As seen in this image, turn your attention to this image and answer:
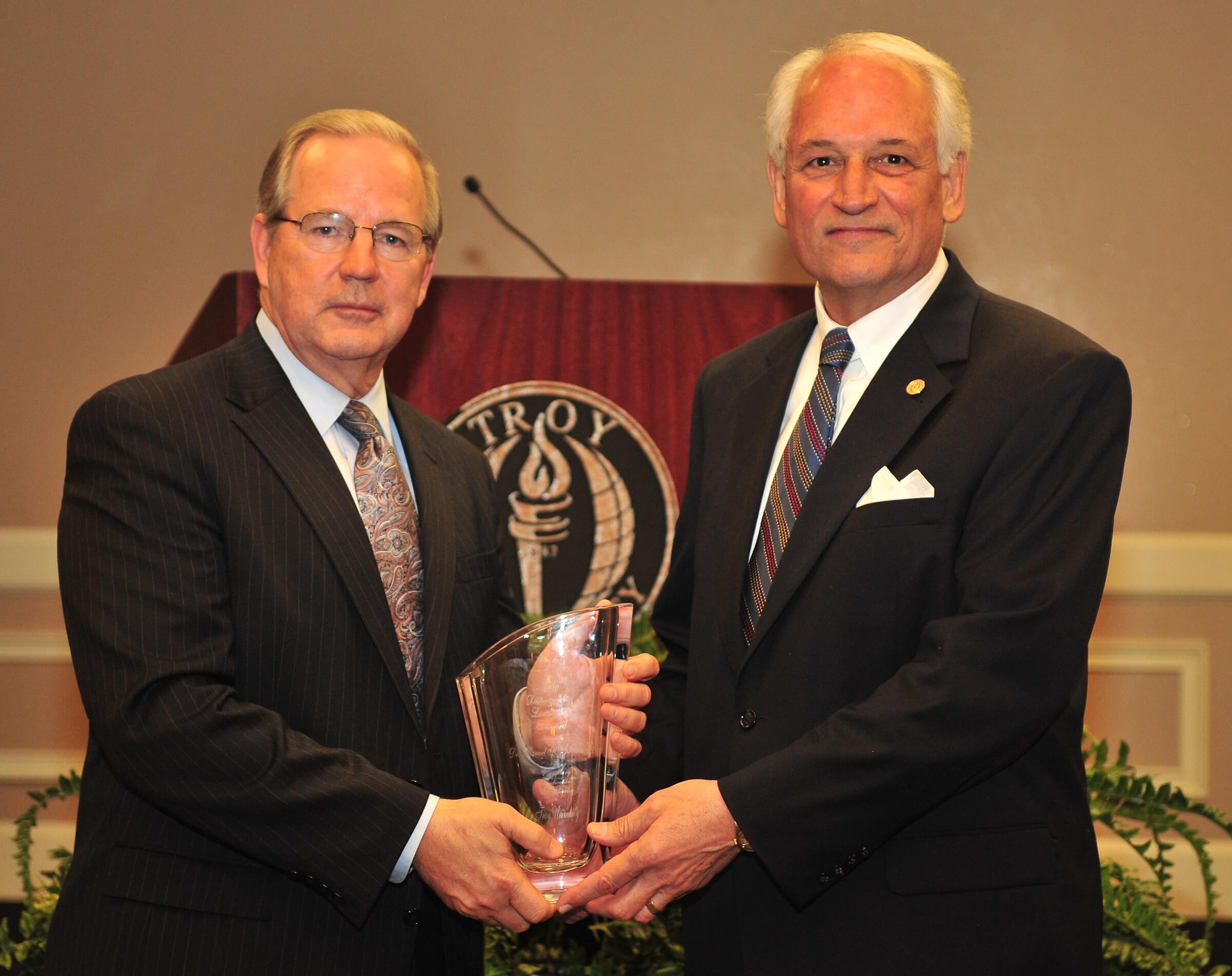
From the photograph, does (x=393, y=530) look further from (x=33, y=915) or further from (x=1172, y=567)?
(x=1172, y=567)

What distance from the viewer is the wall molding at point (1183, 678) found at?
4.30 m

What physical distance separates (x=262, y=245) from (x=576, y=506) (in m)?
1.10

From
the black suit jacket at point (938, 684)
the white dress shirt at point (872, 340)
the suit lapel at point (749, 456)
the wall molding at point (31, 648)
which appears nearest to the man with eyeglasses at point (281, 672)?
the suit lapel at point (749, 456)

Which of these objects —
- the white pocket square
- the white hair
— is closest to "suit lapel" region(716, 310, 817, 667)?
the white pocket square

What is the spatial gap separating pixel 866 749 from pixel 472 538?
90 centimetres

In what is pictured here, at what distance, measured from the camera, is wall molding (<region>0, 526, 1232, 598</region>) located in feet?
14.1

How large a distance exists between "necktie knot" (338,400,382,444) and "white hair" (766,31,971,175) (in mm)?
906

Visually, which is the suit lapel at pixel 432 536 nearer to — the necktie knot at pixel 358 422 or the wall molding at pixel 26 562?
the necktie knot at pixel 358 422

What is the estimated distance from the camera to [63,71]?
4.27 meters

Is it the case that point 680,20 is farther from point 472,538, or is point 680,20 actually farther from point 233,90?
point 472,538

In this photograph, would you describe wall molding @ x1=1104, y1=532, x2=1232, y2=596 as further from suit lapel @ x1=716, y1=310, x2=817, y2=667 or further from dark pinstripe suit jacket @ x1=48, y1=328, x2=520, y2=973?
dark pinstripe suit jacket @ x1=48, y1=328, x2=520, y2=973

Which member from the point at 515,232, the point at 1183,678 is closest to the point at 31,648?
the point at 515,232

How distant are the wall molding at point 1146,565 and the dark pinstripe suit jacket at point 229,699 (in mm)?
2605

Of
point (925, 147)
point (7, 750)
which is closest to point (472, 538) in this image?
point (925, 147)
